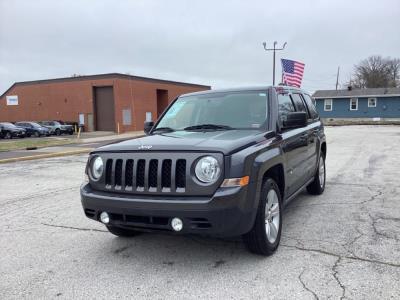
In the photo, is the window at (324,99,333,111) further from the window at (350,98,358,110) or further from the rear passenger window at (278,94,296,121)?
the rear passenger window at (278,94,296,121)

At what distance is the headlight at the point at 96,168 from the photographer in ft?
13.6

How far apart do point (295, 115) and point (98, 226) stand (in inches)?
117

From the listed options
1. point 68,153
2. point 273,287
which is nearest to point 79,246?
point 273,287

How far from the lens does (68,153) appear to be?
17.3 meters

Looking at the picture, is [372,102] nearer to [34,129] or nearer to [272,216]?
[34,129]

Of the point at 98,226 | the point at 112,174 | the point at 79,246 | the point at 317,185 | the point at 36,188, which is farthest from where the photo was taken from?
the point at 36,188

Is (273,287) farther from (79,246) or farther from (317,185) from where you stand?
(317,185)

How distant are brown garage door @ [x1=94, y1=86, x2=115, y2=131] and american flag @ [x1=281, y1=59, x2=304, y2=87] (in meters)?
23.7

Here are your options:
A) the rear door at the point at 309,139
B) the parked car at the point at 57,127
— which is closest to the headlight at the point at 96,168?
the rear door at the point at 309,139

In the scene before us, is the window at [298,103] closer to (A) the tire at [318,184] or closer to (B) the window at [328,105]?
(A) the tire at [318,184]

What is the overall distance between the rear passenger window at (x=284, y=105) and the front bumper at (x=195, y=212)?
5.64ft

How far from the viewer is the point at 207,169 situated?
361 cm

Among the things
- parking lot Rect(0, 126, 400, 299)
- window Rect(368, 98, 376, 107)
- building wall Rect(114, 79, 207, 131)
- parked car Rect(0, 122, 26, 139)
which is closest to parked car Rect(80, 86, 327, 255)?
parking lot Rect(0, 126, 400, 299)

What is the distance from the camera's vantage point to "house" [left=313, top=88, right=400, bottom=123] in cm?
4675
